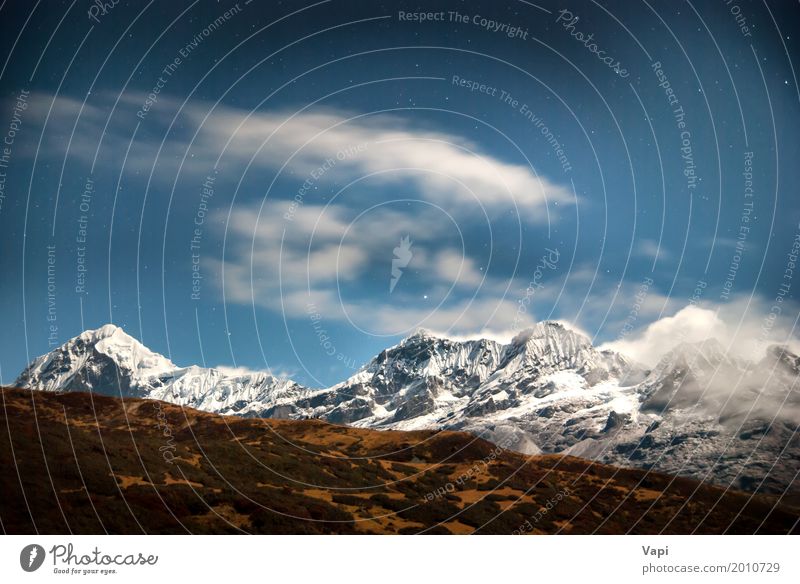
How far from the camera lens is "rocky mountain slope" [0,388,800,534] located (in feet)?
190

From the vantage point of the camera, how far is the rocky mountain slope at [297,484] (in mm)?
57781

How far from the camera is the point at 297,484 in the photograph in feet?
245
